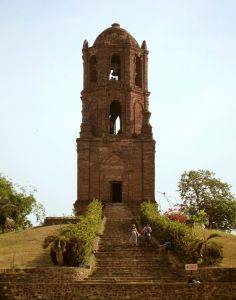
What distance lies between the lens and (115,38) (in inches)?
1781

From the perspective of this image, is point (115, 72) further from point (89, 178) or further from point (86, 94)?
point (89, 178)

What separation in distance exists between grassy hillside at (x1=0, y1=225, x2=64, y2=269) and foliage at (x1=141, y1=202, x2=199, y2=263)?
5.39 metres

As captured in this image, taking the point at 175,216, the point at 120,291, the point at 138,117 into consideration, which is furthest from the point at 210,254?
the point at 138,117

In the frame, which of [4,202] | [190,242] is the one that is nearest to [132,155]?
[4,202]

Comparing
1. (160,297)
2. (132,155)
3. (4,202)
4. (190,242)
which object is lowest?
(160,297)

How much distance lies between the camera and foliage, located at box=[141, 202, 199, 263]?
2445 centimetres

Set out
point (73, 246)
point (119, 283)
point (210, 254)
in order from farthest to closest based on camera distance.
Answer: point (210, 254) < point (73, 246) < point (119, 283)

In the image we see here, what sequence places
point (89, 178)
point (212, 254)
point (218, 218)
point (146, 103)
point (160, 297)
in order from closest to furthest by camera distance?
1. point (160, 297)
2. point (212, 254)
3. point (89, 178)
4. point (146, 103)
5. point (218, 218)

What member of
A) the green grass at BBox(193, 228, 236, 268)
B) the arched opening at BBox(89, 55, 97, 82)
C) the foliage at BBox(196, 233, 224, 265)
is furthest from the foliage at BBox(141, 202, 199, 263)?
the arched opening at BBox(89, 55, 97, 82)

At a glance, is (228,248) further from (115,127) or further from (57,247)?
(115,127)

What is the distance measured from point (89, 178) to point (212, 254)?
18.4 metres

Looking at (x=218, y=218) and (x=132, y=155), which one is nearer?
(x=132, y=155)

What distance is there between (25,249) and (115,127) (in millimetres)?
18783

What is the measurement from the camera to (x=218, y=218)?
5325 cm
